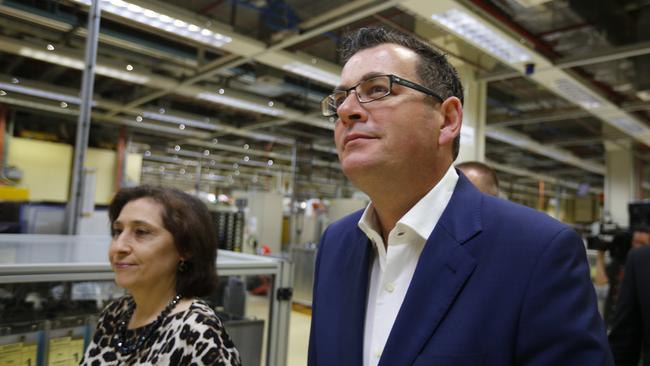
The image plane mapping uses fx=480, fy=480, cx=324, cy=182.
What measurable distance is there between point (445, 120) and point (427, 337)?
17.6 inches

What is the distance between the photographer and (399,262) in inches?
37.7

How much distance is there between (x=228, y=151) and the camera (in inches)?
475

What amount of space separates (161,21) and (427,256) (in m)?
4.30

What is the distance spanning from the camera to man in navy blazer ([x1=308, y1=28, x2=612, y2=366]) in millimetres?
764

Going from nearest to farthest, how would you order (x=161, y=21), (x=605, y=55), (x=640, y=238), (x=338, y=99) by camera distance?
(x=338, y=99) → (x=640, y=238) → (x=161, y=21) → (x=605, y=55)

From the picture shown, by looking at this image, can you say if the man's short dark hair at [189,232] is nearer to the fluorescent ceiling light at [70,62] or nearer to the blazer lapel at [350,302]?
the blazer lapel at [350,302]

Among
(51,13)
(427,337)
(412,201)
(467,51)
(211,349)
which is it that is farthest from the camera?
(467,51)

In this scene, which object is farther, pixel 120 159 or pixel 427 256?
pixel 120 159

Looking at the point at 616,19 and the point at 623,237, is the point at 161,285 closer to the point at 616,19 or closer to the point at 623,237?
the point at 623,237

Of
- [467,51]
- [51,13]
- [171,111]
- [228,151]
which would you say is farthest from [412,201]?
[228,151]

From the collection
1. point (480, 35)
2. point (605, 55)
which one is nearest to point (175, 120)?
point (480, 35)

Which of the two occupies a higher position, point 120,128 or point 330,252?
point 120,128

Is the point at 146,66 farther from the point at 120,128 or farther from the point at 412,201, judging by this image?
the point at 412,201

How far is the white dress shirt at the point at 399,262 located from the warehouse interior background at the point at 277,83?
971 mm
